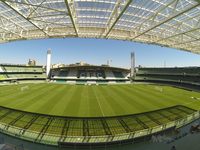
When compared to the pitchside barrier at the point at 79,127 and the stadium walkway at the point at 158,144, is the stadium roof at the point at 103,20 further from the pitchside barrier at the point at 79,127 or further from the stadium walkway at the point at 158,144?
the stadium walkway at the point at 158,144

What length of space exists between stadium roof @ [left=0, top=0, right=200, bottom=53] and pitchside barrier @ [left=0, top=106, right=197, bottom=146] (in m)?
10.2

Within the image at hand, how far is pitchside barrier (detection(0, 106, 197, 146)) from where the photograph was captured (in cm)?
1349

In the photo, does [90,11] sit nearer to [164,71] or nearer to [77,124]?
[77,124]

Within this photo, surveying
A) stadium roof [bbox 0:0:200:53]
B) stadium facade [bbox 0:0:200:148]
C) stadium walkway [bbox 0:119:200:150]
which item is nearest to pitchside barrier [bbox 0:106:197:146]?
stadium facade [bbox 0:0:200:148]

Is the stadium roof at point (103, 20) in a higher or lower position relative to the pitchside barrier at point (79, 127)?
higher

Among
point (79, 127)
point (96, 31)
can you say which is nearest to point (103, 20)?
point (96, 31)

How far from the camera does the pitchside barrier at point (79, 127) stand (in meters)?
13.5

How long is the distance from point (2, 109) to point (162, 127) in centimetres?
1861

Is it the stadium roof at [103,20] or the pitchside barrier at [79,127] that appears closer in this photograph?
the pitchside barrier at [79,127]

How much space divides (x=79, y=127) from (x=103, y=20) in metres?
15.8

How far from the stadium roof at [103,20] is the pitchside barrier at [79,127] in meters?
10.2

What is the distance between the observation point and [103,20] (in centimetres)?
2480

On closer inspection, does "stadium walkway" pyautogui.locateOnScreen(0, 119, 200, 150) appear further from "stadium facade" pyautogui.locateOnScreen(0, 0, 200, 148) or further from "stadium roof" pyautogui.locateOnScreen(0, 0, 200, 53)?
"stadium roof" pyautogui.locateOnScreen(0, 0, 200, 53)

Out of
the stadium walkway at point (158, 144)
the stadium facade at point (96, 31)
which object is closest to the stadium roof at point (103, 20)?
the stadium facade at point (96, 31)
